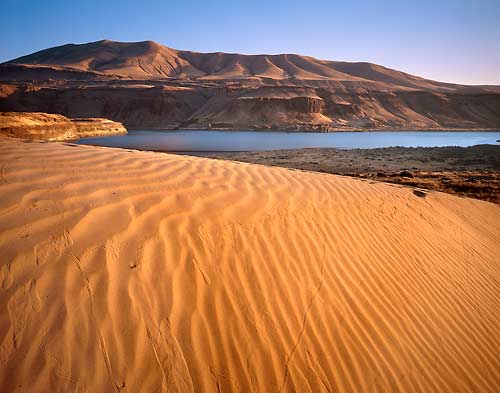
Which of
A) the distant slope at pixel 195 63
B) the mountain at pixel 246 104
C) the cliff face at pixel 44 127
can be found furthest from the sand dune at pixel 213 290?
the distant slope at pixel 195 63

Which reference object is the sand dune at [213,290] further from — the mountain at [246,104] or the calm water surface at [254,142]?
the mountain at [246,104]

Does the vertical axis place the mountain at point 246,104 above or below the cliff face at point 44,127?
above

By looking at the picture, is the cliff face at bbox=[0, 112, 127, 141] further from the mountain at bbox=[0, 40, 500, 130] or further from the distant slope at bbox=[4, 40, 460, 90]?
the distant slope at bbox=[4, 40, 460, 90]

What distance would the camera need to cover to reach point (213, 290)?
2295 mm

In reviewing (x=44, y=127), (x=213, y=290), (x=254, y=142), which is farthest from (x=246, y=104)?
(x=213, y=290)

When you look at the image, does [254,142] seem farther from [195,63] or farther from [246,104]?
[195,63]

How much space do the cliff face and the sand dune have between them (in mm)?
23178

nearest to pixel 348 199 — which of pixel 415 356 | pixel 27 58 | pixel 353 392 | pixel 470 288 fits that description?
pixel 470 288

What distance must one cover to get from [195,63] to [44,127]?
4140 inches

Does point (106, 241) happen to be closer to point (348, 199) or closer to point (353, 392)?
point (353, 392)

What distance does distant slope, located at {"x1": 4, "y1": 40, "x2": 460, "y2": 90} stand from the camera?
10594cm

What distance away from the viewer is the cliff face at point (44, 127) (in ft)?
→ 72.4

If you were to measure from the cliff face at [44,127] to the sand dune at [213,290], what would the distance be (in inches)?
913

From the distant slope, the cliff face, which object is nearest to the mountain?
the cliff face
